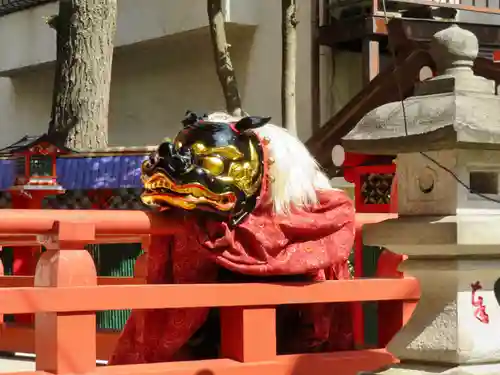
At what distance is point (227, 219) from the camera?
4242 mm

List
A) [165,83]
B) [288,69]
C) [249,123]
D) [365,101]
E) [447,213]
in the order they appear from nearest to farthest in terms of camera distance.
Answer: [447,213]
[249,123]
[288,69]
[365,101]
[165,83]

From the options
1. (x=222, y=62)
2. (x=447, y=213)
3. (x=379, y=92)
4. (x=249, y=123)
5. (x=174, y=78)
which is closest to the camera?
(x=447, y=213)

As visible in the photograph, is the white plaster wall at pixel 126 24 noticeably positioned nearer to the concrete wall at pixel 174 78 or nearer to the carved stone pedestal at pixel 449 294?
the concrete wall at pixel 174 78

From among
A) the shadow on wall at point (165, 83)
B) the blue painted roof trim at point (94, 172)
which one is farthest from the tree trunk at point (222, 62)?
the shadow on wall at point (165, 83)

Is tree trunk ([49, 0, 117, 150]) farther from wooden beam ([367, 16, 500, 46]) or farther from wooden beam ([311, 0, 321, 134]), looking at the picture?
wooden beam ([311, 0, 321, 134])

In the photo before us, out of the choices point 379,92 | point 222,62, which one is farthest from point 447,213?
point 379,92

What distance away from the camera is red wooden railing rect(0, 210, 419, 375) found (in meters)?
3.76

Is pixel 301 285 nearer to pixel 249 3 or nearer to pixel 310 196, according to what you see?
pixel 310 196

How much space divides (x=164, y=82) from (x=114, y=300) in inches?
396

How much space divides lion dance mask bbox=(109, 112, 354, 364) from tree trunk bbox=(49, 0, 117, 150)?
443 cm

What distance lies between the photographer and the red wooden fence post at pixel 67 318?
376 cm

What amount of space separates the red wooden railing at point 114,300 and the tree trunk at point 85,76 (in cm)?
446

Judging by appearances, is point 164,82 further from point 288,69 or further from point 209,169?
point 209,169

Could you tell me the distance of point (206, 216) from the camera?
423 cm
